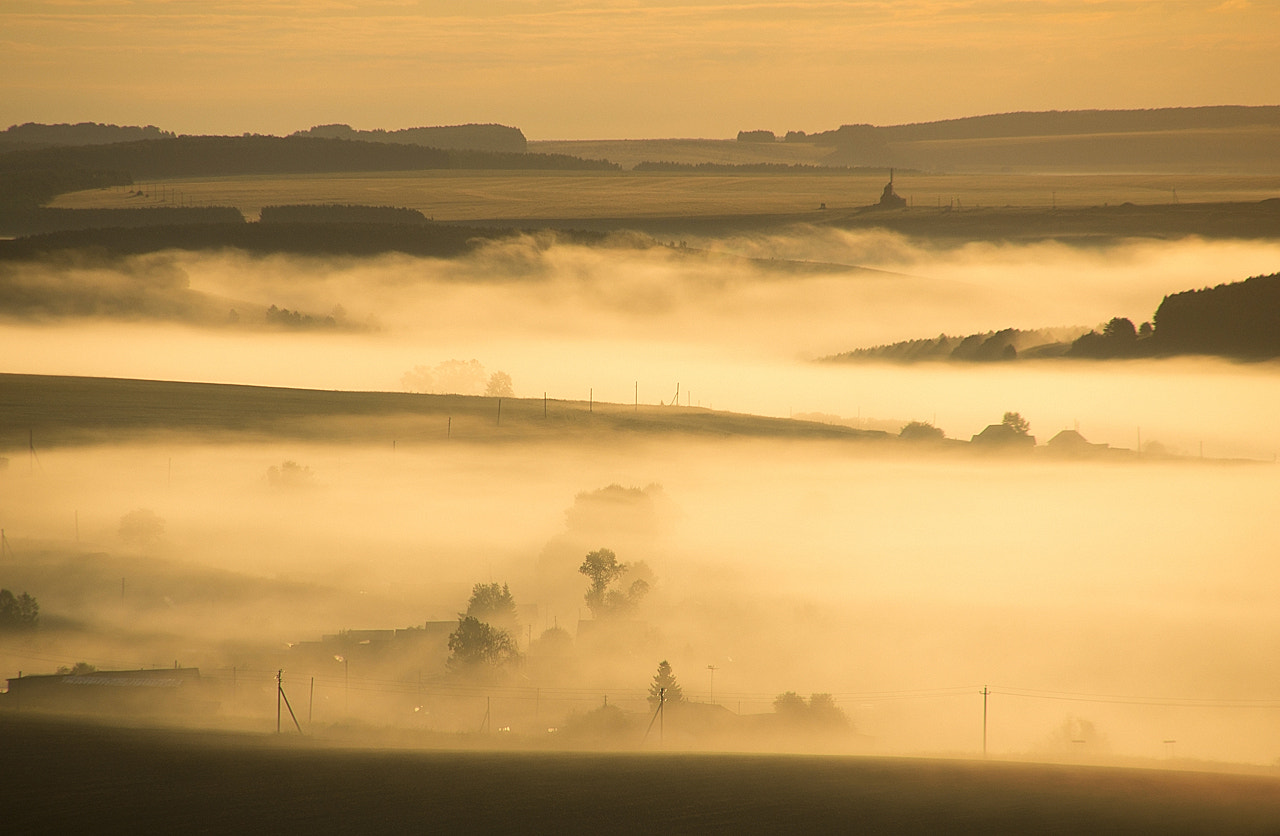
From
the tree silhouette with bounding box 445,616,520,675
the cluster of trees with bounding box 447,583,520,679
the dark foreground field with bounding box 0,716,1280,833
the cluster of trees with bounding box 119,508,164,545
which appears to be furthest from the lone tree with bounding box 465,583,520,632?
the dark foreground field with bounding box 0,716,1280,833

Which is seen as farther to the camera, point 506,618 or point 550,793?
point 506,618

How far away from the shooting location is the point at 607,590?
17500 cm

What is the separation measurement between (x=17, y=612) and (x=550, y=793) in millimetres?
76034

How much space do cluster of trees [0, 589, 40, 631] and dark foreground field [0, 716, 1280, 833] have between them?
151ft

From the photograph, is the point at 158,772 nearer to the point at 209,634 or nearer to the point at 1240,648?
the point at 209,634

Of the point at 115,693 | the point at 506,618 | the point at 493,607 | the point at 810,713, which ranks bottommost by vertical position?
the point at 810,713

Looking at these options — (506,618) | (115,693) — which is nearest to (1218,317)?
(506,618)

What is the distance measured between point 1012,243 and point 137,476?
132m

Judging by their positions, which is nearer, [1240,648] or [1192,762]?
[1192,762]

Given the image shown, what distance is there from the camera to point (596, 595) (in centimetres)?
17138

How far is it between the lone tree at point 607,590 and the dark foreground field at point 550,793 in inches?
3486

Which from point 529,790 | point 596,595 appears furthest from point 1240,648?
point 529,790

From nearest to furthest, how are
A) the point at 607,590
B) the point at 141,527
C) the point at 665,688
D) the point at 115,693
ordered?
the point at 115,693, the point at 665,688, the point at 141,527, the point at 607,590

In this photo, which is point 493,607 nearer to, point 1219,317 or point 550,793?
point 550,793
